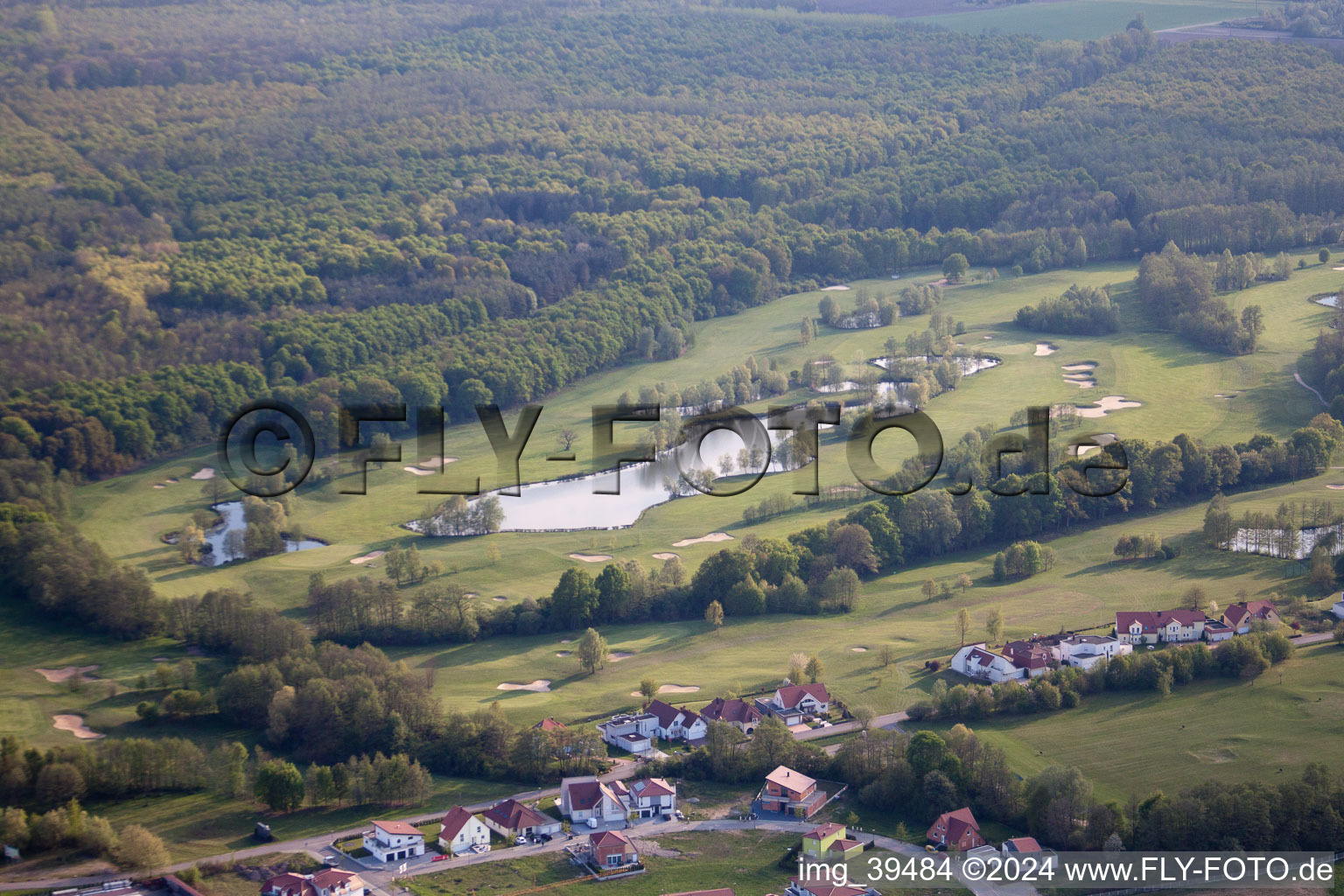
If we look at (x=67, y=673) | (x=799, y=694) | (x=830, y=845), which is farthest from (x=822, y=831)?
(x=67, y=673)

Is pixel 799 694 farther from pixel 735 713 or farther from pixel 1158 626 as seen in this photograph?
pixel 1158 626

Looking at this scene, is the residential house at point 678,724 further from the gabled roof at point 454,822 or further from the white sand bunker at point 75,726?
the white sand bunker at point 75,726

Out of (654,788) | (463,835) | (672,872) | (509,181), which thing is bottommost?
(672,872)

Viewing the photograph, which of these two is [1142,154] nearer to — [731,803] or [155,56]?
[155,56]

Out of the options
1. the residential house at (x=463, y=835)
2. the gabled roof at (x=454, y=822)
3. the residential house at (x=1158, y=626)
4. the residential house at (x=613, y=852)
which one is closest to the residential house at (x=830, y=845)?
the residential house at (x=613, y=852)

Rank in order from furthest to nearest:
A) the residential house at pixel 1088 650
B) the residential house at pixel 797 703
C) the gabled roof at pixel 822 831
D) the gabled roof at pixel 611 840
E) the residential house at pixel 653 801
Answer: the residential house at pixel 1088 650 → the residential house at pixel 797 703 → the residential house at pixel 653 801 → the gabled roof at pixel 822 831 → the gabled roof at pixel 611 840

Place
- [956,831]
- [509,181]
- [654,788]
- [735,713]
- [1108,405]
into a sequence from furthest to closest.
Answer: [509,181]
[1108,405]
[735,713]
[654,788]
[956,831]
